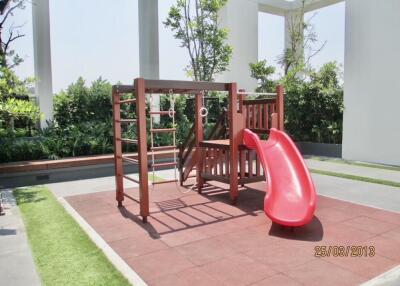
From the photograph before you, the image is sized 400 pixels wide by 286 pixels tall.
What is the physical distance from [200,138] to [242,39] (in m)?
7.67

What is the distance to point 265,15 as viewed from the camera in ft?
48.0

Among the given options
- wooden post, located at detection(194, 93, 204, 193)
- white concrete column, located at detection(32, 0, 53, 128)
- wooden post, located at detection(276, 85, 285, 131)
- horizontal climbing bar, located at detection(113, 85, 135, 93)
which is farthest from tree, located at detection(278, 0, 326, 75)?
horizontal climbing bar, located at detection(113, 85, 135, 93)

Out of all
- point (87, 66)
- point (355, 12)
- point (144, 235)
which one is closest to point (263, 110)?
point (144, 235)

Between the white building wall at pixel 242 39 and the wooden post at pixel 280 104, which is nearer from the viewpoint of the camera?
the wooden post at pixel 280 104

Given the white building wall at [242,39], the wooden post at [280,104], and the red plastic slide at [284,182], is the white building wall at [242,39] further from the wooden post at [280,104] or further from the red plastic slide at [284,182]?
the red plastic slide at [284,182]

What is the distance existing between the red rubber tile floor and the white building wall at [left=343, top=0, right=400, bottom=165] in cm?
439

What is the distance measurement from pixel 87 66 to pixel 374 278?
10.1 m

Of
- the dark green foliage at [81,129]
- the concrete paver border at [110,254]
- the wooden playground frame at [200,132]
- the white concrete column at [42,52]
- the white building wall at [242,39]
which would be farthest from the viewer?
the white building wall at [242,39]

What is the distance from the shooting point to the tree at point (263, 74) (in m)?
12.1

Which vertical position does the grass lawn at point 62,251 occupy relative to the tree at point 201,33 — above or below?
below

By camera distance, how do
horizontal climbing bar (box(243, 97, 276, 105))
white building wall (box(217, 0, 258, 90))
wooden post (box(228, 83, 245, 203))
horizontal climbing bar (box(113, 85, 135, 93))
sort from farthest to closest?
1. white building wall (box(217, 0, 258, 90))
2. horizontal climbing bar (box(243, 97, 276, 105))
3. wooden post (box(228, 83, 245, 203))
4. horizontal climbing bar (box(113, 85, 135, 93))

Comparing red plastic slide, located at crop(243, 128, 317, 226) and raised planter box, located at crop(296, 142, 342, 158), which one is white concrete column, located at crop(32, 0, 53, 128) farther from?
raised planter box, located at crop(296, 142, 342, 158)

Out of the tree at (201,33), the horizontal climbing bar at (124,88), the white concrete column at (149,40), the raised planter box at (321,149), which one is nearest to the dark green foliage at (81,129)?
the white concrete column at (149,40)

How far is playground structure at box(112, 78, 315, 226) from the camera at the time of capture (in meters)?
4.73
